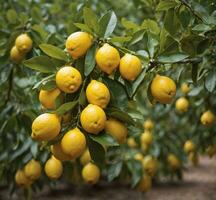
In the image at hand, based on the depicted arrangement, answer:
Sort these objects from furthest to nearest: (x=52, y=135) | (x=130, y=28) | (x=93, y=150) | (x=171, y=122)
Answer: (x=171, y=122) < (x=130, y=28) < (x=93, y=150) < (x=52, y=135)

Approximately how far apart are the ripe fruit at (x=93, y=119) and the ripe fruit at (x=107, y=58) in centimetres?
17

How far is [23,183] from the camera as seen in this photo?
275cm

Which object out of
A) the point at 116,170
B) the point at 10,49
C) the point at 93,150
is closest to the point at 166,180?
the point at 116,170

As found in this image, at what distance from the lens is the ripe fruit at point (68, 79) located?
164 centimetres

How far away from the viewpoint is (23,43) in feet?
8.07

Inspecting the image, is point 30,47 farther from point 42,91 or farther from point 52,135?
point 52,135

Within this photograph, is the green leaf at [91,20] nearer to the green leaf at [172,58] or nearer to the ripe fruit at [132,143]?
the green leaf at [172,58]

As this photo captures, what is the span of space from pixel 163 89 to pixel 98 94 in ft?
1.00

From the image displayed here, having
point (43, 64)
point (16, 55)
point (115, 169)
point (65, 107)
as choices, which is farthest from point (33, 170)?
point (65, 107)

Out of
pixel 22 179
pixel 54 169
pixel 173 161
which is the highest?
pixel 54 169

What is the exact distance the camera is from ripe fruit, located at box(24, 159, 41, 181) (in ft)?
8.64

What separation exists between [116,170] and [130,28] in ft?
4.42

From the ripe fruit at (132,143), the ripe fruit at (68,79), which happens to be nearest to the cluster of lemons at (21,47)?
the ripe fruit at (68,79)

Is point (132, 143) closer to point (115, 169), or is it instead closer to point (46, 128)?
point (115, 169)
